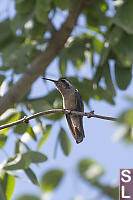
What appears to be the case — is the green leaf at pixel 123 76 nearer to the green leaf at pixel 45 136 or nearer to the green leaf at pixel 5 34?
the green leaf at pixel 45 136

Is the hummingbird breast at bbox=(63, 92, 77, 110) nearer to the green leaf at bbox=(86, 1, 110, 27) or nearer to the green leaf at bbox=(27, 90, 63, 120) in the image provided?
the green leaf at bbox=(27, 90, 63, 120)

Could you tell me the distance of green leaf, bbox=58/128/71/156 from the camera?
3.90 metres

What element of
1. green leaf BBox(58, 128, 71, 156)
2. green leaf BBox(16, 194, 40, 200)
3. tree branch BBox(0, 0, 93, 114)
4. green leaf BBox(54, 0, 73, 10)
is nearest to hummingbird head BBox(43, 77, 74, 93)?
tree branch BBox(0, 0, 93, 114)

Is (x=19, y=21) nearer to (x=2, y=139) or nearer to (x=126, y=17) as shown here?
(x=126, y=17)

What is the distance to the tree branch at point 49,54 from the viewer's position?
4.42 m

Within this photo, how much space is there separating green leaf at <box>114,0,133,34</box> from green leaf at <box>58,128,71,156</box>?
1062mm

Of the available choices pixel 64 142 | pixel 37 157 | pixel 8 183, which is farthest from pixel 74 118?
pixel 8 183

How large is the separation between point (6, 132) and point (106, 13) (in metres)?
2.07

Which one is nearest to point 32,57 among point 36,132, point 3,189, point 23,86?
point 23,86

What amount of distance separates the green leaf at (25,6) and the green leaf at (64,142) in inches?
44.8

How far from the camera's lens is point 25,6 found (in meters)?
4.20

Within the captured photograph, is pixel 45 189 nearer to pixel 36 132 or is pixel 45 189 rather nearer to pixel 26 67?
pixel 36 132

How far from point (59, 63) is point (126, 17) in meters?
1.69

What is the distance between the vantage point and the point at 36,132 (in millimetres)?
3949
